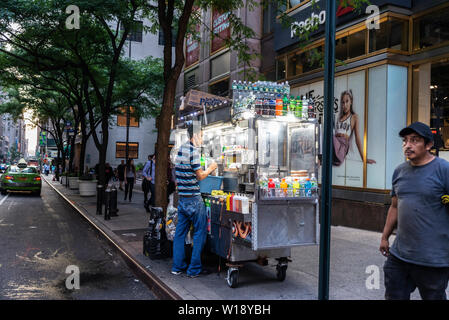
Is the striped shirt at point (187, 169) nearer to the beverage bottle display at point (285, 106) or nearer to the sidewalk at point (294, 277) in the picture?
the sidewalk at point (294, 277)

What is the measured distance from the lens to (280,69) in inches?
552

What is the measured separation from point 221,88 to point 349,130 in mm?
7845

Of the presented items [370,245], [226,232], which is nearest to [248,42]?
[370,245]

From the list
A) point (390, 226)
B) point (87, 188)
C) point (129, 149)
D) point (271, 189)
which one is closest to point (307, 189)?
point (271, 189)

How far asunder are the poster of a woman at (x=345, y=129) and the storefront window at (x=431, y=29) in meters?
2.11

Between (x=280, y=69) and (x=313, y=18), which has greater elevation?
(x=313, y=18)

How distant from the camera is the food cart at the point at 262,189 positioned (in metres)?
5.25

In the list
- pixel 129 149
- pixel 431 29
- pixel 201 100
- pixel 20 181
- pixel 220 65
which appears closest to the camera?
pixel 201 100

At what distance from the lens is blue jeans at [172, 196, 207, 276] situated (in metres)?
5.70

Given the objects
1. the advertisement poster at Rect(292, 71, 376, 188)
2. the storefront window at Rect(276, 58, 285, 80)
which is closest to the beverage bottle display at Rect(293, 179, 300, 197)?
the advertisement poster at Rect(292, 71, 376, 188)

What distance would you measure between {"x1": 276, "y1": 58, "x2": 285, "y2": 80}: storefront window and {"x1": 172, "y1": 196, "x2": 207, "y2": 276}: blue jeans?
9196 millimetres

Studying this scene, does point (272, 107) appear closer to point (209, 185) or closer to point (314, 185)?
point (314, 185)

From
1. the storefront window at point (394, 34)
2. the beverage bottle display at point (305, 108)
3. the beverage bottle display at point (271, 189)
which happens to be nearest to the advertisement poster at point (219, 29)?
the storefront window at point (394, 34)

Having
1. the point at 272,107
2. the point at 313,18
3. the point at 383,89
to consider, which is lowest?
the point at 272,107
